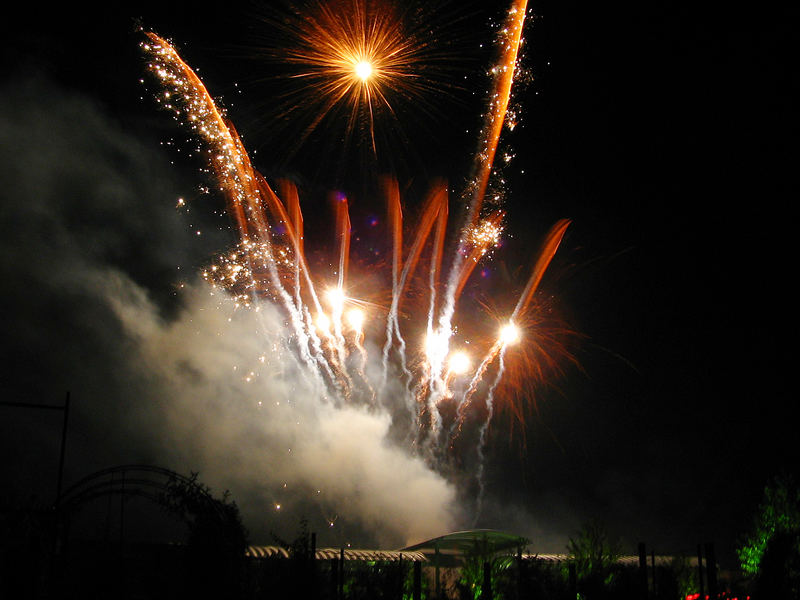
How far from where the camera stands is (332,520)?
32.0 meters

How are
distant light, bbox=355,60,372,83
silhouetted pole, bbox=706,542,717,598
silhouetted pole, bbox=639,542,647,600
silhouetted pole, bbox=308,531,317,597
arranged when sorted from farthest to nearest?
distant light, bbox=355,60,372,83
silhouetted pole, bbox=308,531,317,597
silhouetted pole, bbox=639,542,647,600
silhouetted pole, bbox=706,542,717,598

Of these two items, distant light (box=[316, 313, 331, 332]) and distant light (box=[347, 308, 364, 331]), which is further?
distant light (box=[347, 308, 364, 331])

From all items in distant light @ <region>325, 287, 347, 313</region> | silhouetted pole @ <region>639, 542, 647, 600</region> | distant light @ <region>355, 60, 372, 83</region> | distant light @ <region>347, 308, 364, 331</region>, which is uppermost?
distant light @ <region>355, 60, 372, 83</region>

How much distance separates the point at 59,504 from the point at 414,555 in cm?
1287

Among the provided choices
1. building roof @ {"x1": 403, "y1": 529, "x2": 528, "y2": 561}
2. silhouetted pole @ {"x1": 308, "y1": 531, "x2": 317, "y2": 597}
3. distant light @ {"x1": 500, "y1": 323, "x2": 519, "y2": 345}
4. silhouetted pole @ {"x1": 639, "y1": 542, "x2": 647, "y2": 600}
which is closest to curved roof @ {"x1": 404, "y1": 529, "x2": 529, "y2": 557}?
building roof @ {"x1": 403, "y1": 529, "x2": 528, "y2": 561}

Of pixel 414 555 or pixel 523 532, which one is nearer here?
pixel 414 555

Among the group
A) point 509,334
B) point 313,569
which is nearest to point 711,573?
point 313,569

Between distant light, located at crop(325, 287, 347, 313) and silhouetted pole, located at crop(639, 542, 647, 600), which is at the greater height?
distant light, located at crop(325, 287, 347, 313)

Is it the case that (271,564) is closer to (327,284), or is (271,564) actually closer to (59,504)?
(59,504)

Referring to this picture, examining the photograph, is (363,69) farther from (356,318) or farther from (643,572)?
(643,572)

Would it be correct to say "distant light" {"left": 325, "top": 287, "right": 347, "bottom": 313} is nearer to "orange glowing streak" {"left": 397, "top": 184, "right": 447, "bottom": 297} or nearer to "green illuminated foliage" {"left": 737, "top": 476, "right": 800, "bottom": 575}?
"orange glowing streak" {"left": 397, "top": 184, "right": 447, "bottom": 297}

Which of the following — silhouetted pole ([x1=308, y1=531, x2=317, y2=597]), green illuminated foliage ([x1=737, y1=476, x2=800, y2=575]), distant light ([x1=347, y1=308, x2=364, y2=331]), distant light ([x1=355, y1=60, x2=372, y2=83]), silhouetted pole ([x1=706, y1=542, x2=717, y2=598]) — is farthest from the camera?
distant light ([x1=347, y1=308, x2=364, y2=331])

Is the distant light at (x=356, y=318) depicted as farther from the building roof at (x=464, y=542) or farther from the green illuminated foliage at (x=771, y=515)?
the green illuminated foliage at (x=771, y=515)

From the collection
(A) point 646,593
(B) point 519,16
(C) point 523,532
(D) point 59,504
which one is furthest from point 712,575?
(C) point 523,532
